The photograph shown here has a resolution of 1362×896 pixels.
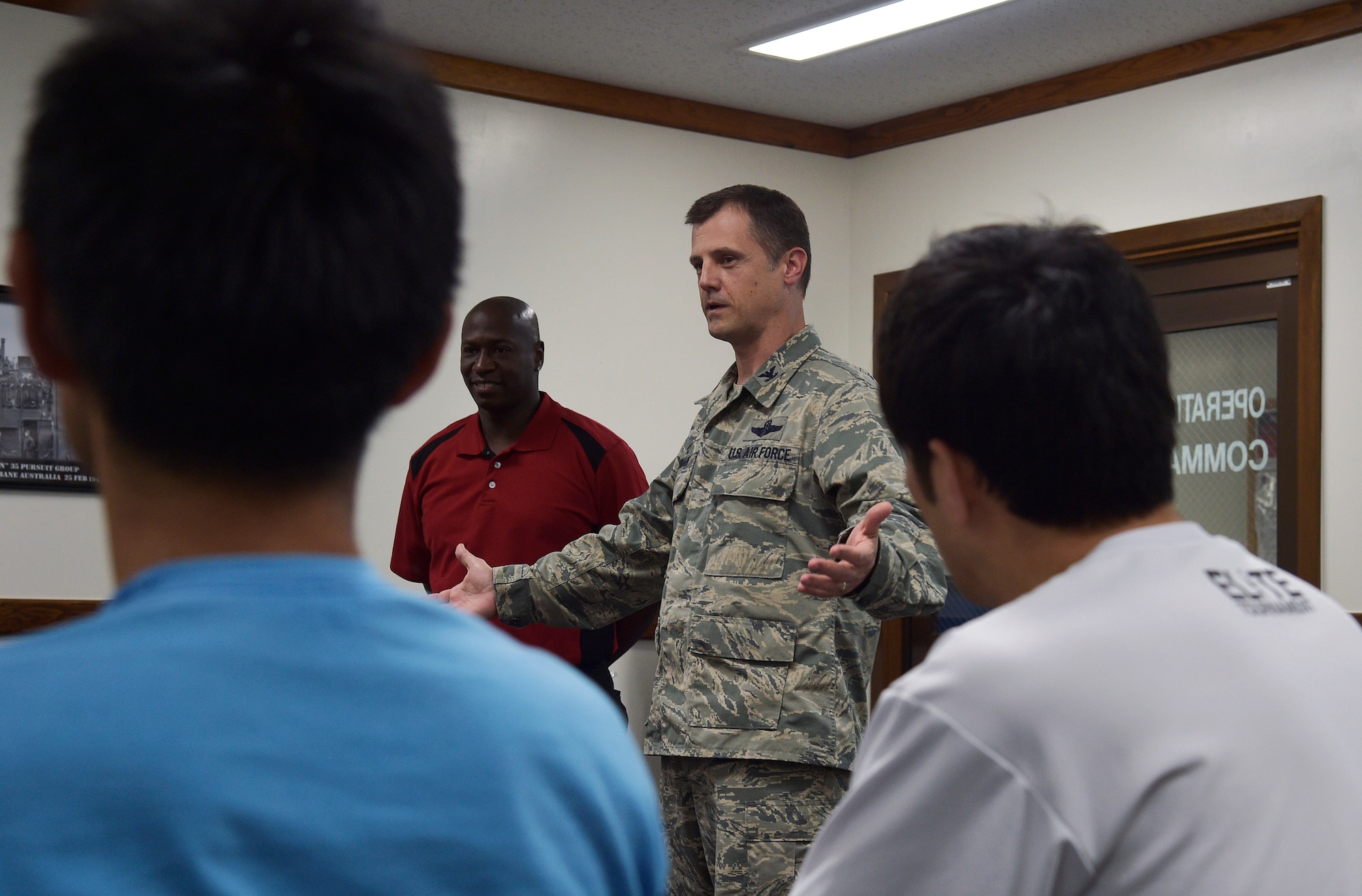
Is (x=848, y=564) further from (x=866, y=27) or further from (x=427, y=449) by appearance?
(x=866, y=27)

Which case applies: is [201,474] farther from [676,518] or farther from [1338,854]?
[676,518]

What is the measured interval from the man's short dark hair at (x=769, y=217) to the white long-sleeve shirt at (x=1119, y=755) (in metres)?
1.79

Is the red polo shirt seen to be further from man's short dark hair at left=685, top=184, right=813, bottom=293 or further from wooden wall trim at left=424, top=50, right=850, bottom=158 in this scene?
wooden wall trim at left=424, top=50, right=850, bottom=158

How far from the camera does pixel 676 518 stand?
2482 millimetres

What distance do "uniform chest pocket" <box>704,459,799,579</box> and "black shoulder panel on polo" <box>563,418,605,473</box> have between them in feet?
2.65

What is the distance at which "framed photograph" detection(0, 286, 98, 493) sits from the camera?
144 inches

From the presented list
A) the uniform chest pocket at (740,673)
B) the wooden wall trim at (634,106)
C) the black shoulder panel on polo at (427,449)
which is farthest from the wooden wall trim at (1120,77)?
the uniform chest pocket at (740,673)

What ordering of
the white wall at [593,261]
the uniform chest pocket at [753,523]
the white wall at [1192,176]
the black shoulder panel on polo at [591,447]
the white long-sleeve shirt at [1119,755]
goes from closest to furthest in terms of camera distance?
the white long-sleeve shirt at [1119,755]
the uniform chest pocket at [753,523]
the black shoulder panel on polo at [591,447]
the white wall at [1192,176]
the white wall at [593,261]

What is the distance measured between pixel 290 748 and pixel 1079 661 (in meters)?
0.51

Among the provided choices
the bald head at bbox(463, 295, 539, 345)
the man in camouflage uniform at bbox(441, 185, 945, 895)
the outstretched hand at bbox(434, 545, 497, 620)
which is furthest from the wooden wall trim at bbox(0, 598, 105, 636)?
the man in camouflage uniform at bbox(441, 185, 945, 895)

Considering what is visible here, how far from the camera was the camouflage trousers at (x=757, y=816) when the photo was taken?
2172 millimetres

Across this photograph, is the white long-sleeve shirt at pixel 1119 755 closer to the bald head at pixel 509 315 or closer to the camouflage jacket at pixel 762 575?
the camouflage jacket at pixel 762 575

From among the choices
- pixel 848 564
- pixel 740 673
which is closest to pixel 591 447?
pixel 740 673

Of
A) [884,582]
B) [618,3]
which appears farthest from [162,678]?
[618,3]
